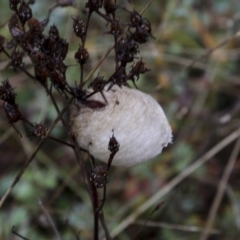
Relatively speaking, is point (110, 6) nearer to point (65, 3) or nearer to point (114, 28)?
point (114, 28)

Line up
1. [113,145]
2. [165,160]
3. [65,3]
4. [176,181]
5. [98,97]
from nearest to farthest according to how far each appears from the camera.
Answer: [113,145] → [98,97] → [65,3] → [176,181] → [165,160]

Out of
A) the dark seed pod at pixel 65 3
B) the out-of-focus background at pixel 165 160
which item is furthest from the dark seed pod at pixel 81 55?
the out-of-focus background at pixel 165 160

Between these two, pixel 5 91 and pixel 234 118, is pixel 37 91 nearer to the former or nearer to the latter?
pixel 234 118

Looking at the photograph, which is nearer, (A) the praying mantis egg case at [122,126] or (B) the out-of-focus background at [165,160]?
(A) the praying mantis egg case at [122,126]

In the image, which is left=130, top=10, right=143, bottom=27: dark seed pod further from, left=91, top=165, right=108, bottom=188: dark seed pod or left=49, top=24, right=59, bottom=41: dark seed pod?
left=91, top=165, right=108, bottom=188: dark seed pod

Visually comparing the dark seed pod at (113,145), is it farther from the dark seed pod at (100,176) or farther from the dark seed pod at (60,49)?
the dark seed pod at (60,49)

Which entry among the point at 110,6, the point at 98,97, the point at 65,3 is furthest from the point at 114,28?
the point at 65,3

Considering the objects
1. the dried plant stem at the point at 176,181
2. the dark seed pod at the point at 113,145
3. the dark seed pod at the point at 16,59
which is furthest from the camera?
the dried plant stem at the point at 176,181
